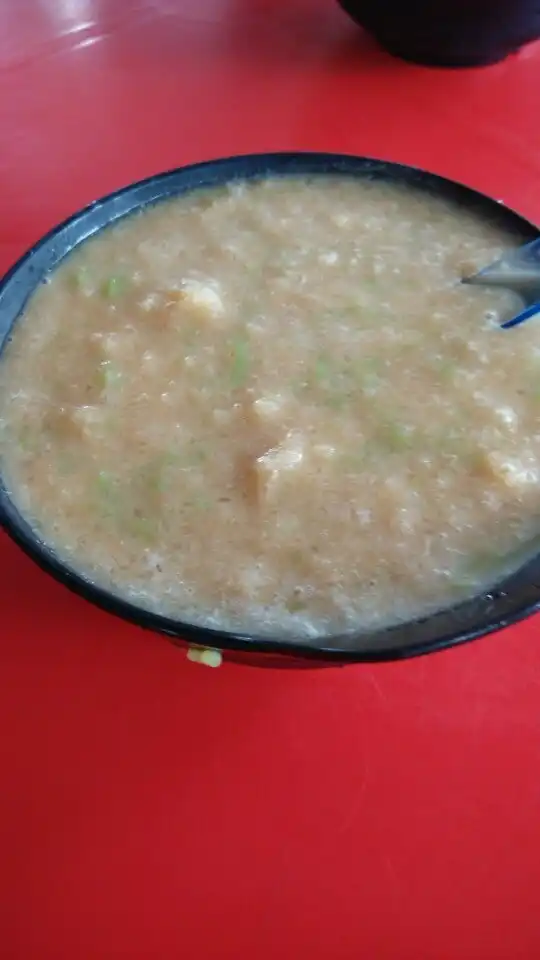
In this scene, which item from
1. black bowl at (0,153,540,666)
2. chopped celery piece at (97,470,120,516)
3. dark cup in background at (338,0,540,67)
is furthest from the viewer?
dark cup in background at (338,0,540,67)

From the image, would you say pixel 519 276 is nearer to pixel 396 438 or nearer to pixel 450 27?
pixel 396 438

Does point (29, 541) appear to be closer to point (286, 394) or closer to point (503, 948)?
point (286, 394)

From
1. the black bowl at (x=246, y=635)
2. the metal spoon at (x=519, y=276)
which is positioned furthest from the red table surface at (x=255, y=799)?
the metal spoon at (x=519, y=276)

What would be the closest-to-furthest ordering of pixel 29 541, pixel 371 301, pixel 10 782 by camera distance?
pixel 29 541, pixel 10 782, pixel 371 301

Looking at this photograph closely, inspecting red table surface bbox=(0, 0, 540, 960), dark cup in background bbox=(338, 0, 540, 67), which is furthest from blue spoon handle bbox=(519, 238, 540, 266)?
dark cup in background bbox=(338, 0, 540, 67)

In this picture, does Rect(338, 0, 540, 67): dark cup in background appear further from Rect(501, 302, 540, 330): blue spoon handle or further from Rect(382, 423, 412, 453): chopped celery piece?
Rect(382, 423, 412, 453): chopped celery piece

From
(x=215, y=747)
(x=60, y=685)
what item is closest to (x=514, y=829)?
(x=215, y=747)

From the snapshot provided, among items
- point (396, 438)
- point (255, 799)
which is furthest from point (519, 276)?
point (255, 799)
